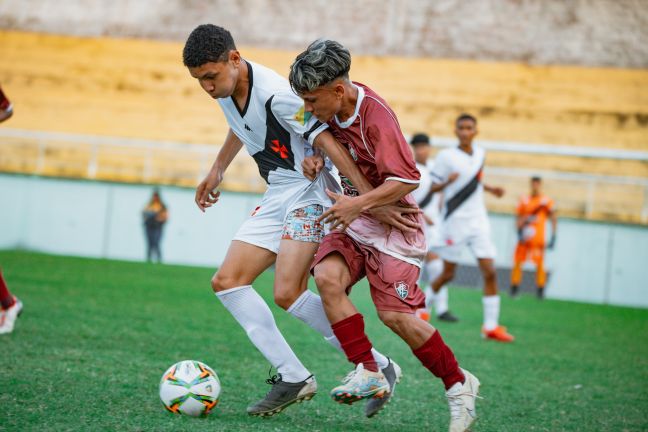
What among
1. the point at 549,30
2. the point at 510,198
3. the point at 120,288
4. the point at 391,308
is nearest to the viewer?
the point at 391,308

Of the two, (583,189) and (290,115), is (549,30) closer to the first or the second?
(583,189)

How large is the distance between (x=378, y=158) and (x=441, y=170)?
580 centimetres

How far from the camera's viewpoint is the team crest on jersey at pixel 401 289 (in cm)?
449

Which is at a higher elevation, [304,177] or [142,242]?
[304,177]

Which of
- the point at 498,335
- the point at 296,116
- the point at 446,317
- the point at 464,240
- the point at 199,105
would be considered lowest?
the point at 446,317

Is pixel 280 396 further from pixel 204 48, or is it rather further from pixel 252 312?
pixel 204 48

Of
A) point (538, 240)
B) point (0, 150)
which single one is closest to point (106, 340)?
point (538, 240)

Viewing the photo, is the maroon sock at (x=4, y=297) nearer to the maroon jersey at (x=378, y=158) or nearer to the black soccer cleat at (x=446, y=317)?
the maroon jersey at (x=378, y=158)

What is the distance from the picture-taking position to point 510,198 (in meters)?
23.7

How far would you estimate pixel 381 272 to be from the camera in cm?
457

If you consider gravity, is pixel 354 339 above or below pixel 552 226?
below

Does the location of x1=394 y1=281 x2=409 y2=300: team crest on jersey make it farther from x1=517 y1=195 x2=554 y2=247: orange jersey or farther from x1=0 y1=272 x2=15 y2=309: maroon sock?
x1=517 y1=195 x2=554 y2=247: orange jersey

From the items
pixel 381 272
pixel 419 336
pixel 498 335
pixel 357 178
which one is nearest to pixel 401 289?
pixel 381 272

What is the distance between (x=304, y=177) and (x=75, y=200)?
15.1 meters
